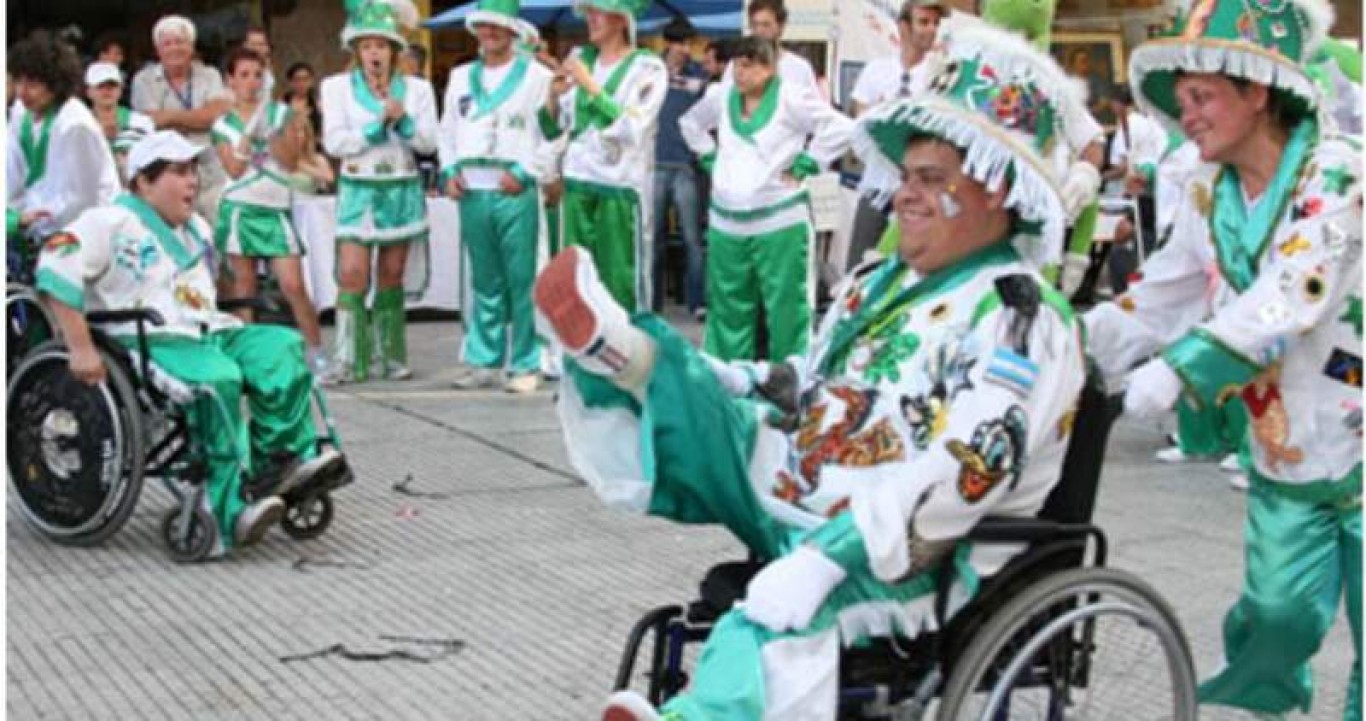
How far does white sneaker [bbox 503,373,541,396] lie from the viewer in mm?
8914

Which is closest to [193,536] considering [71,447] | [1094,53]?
[71,447]

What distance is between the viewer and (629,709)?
3.00 m

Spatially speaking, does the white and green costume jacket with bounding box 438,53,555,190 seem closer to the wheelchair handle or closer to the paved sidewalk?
the paved sidewalk

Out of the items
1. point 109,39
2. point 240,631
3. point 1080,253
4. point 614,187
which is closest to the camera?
point 240,631

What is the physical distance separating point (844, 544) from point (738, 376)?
570 mm

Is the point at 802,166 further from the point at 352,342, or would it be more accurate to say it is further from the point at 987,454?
the point at 987,454

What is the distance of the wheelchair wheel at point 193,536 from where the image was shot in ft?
18.2

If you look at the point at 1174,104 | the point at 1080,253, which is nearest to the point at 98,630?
the point at 1174,104

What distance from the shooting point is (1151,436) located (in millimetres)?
7898

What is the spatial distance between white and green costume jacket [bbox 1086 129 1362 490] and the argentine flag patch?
12.1 inches

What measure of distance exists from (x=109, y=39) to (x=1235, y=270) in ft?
34.7

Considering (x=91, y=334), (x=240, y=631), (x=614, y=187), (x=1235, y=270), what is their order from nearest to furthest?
(x=1235, y=270), (x=240, y=631), (x=91, y=334), (x=614, y=187)

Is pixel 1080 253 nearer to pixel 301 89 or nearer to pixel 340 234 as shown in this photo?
pixel 340 234

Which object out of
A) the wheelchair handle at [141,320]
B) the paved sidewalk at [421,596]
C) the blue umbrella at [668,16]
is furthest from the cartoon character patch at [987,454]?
the blue umbrella at [668,16]
